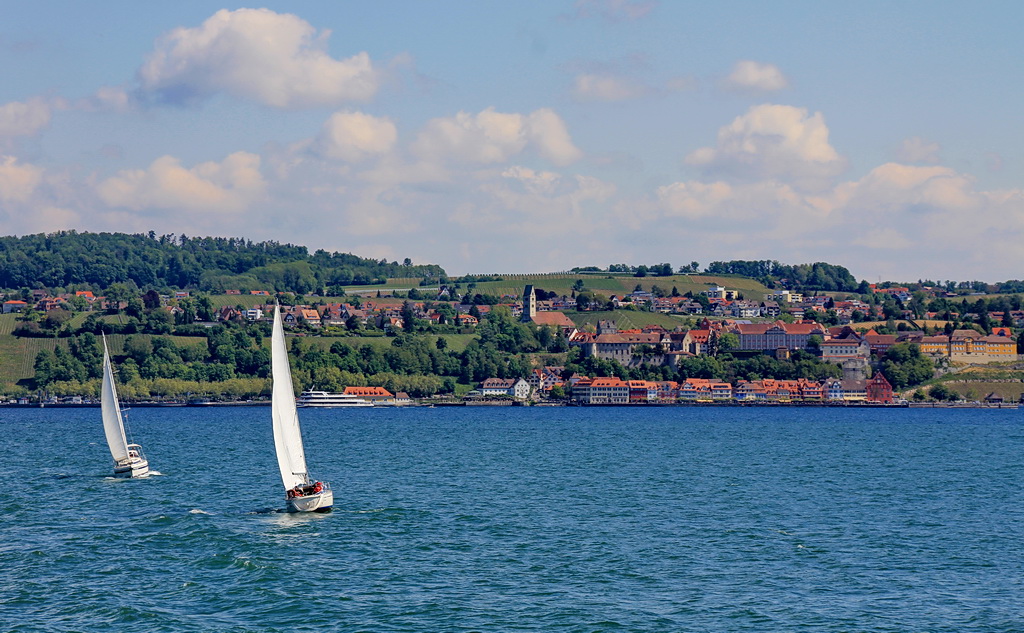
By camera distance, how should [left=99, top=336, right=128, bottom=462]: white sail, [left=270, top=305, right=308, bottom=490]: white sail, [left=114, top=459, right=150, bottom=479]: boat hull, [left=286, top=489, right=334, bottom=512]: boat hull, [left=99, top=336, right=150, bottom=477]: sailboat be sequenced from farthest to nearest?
[left=114, top=459, right=150, bottom=479]: boat hull
[left=99, top=336, right=150, bottom=477]: sailboat
[left=99, top=336, right=128, bottom=462]: white sail
[left=286, top=489, right=334, bottom=512]: boat hull
[left=270, top=305, right=308, bottom=490]: white sail

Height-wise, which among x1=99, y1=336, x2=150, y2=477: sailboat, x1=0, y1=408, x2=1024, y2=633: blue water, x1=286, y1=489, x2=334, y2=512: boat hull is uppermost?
x1=99, y1=336, x2=150, y2=477: sailboat

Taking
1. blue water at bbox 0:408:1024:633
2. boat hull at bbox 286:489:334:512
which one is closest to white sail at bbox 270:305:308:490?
boat hull at bbox 286:489:334:512

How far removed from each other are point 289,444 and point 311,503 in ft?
10.2

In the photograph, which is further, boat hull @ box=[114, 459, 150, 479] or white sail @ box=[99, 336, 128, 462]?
boat hull @ box=[114, 459, 150, 479]

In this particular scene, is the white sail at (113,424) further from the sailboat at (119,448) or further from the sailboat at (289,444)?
the sailboat at (289,444)

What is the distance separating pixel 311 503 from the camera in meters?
53.9

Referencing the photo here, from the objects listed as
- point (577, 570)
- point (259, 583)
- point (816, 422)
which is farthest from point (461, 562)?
point (816, 422)

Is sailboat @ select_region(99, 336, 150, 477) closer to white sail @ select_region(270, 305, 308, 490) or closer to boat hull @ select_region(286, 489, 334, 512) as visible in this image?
boat hull @ select_region(286, 489, 334, 512)

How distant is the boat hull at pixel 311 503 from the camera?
177ft

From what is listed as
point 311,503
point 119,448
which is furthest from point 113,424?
point 311,503

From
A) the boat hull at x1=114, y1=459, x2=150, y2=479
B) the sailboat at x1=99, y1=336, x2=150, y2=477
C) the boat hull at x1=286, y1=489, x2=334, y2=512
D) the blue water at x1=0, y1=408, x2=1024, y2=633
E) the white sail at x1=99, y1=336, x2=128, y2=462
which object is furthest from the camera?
the boat hull at x1=114, y1=459, x2=150, y2=479

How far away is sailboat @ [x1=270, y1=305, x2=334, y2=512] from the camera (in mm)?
52438

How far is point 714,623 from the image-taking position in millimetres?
34906

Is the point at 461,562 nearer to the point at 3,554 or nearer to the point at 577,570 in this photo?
the point at 577,570
